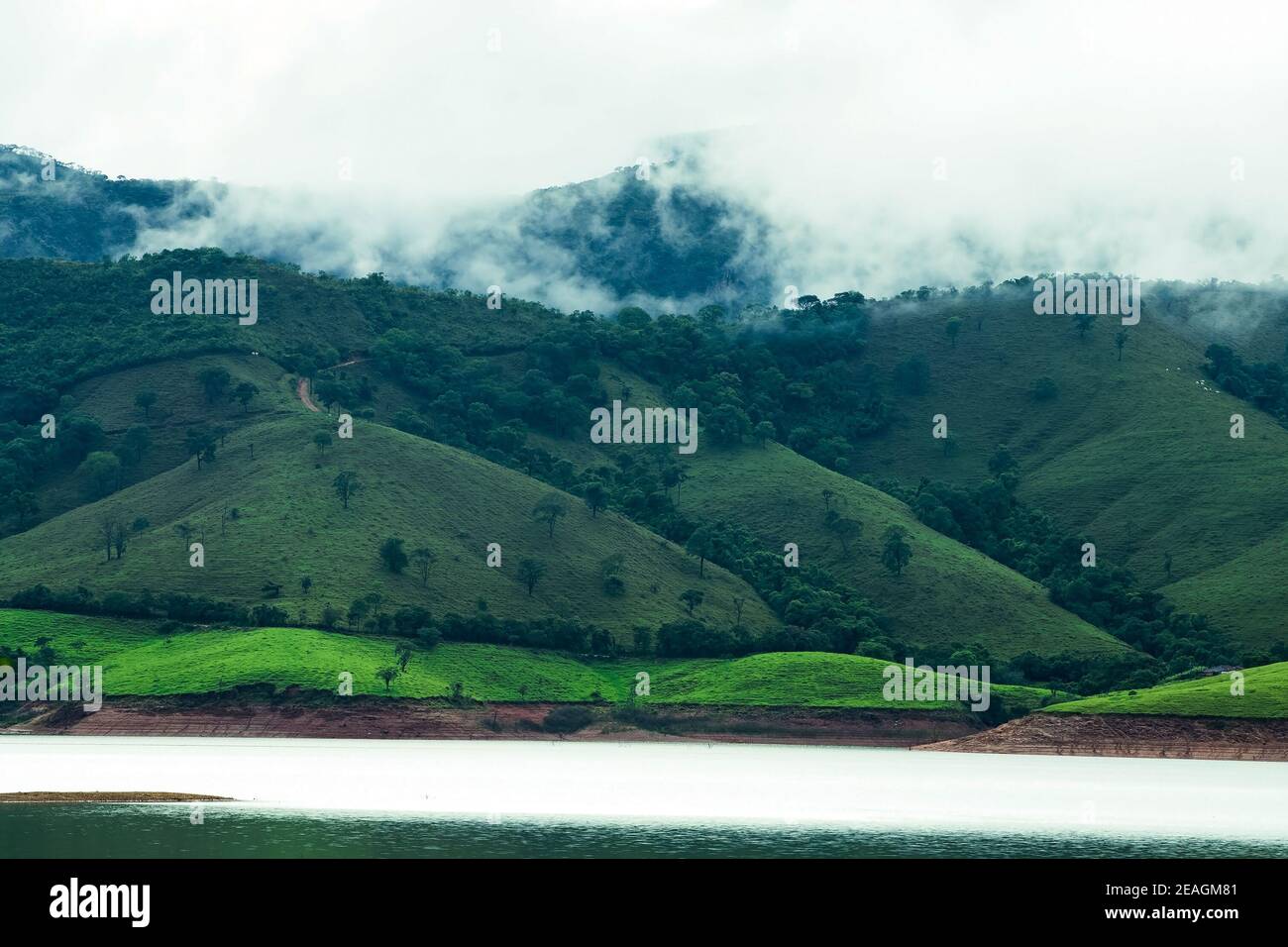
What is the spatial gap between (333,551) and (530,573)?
21.7 meters

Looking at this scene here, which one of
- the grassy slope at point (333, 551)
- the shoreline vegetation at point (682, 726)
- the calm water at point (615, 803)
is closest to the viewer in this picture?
the calm water at point (615, 803)

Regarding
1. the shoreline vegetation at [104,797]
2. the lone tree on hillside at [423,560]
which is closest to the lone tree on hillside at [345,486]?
the lone tree on hillside at [423,560]

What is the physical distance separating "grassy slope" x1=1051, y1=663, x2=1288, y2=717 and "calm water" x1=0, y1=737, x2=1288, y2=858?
591cm

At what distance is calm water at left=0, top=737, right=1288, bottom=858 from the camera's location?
2712 inches

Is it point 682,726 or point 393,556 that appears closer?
point 682,726

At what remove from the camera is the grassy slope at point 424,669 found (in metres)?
145

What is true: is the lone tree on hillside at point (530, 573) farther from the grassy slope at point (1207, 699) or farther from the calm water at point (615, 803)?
the grassy slope at point (1207, 699)

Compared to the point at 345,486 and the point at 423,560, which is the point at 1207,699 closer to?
the point at 423,560

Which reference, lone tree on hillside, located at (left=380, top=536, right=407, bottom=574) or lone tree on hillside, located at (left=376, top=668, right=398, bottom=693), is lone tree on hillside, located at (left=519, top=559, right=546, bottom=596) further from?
lone tree on hillside, located at (left=376, top=668, right=398, bottom=693)

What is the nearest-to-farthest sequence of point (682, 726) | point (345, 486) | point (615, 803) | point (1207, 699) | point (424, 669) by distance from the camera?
point (615, 803), point (1207, 699), point (424, 669), point (682, 726), point (345, 486)

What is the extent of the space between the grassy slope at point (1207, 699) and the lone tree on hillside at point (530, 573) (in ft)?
196

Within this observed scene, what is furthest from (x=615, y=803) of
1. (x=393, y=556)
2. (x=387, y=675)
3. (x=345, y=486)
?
(x=345, y=486)

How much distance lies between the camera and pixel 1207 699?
470 ft

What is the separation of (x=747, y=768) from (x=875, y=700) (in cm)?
4049
